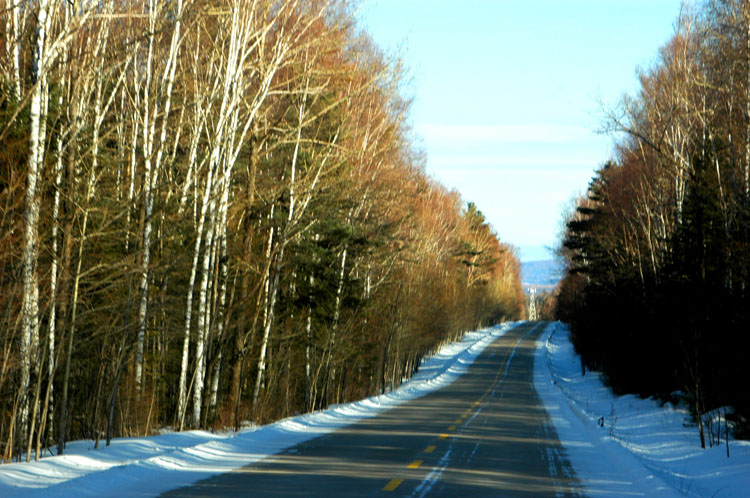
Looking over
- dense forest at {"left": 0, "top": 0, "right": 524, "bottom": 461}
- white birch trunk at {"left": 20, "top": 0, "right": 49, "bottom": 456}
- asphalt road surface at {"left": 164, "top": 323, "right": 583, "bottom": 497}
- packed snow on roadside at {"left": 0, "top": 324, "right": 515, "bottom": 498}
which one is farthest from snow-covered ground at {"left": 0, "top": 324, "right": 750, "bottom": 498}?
white birch trunk at {"left": 20, "top": 0, "right": 49, "bottom": 456}

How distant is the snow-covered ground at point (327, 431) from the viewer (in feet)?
33.0

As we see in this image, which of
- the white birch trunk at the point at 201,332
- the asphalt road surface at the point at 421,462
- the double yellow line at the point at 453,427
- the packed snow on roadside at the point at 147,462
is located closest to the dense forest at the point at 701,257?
the asphalt road surface at the point at 421,462

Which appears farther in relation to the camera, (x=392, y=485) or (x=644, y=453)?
(x=644, y=453)

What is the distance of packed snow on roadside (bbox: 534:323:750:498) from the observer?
11797 mm

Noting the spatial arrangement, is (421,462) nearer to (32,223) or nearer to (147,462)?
(147,462)

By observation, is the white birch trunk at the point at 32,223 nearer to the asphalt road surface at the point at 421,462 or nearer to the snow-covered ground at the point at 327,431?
the snow-covered ground at the point at 327,431

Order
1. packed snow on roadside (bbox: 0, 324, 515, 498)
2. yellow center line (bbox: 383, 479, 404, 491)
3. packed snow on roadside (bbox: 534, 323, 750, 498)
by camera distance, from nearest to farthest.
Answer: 1. packed snow on roadside (bbox: 0, 324, 515, 498)
2. yellow center line (bbox: 383, 479, 404, 491)
3. packed snow on roadside (bbox: 534, 323, 750, 498)

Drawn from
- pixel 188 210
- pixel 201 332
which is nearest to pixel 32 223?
pixel 201 332

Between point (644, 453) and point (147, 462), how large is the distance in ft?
34.3

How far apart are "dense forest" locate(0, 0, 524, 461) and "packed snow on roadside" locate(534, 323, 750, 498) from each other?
7888mm

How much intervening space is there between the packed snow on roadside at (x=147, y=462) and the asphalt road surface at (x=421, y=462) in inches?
18.8

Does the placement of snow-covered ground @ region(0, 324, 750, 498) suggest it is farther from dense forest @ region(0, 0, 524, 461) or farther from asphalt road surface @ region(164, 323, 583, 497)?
dense forest @ region(0, 0, 524, 461)

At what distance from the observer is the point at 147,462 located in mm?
11719

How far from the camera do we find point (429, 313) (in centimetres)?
5631
